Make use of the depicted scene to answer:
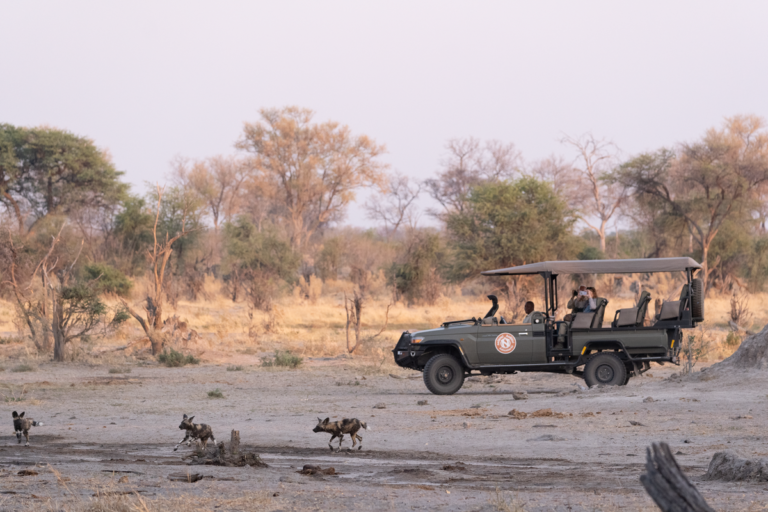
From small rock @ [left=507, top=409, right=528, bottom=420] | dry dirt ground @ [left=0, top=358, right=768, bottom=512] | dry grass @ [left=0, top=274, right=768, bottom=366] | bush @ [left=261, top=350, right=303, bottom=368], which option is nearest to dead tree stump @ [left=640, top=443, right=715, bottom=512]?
dry dirt ground @ [left=0, top=358, right=768, bottom=512]

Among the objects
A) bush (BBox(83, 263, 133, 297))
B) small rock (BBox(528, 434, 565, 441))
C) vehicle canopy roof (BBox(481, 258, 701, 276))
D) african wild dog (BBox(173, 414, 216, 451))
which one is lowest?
small rock (BBox(528, 434, 565, 441))

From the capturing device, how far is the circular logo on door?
43.8 feet

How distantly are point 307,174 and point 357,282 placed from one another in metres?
13.4

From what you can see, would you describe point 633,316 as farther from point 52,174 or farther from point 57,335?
point 52,174

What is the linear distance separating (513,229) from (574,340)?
836 inches

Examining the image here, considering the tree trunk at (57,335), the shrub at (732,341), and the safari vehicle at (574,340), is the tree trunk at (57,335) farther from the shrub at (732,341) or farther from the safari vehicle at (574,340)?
the shrub at (732,341)

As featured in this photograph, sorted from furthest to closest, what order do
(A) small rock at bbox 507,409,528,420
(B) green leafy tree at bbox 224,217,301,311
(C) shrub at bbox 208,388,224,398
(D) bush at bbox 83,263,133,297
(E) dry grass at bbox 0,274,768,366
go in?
(B) green leafy tree at bbox 224,217,301,311 < (D) bush at bbox 83,263,133,297 < (E) dry grass at bbox 0,274,768,366 < (C) shrub at bbox 208,388,224,398 < (A) small rock at bbox 507,409,528,420

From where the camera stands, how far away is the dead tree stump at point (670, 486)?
3.25 metres

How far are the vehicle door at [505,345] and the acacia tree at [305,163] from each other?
3879 cm

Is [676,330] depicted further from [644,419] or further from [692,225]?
[692,225]

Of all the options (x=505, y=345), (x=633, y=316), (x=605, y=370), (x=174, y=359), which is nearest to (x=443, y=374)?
(x=505, y=345)

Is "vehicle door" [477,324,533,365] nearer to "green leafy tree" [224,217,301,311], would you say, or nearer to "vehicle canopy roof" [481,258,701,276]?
"vehicle canopy roof" [481,258,701,276]

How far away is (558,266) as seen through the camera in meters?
13.3

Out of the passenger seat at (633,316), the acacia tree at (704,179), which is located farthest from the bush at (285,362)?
the acacia tree at (704,179)
